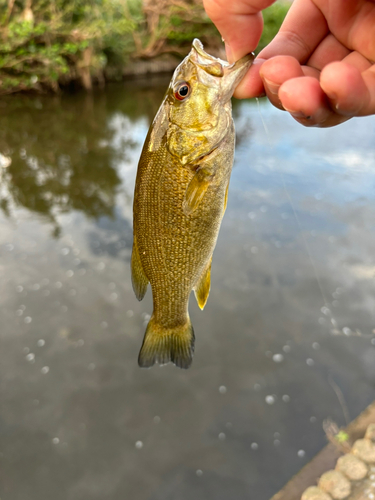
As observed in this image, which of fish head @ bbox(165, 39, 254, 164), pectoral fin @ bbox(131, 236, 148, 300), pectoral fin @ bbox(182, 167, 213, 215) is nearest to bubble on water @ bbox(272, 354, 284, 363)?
pectoral fin @ bbox(131, 236, 148, 300)

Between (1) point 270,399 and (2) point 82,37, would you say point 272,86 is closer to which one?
(1) point 270,399

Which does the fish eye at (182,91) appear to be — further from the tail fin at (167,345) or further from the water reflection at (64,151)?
the water reflection at (64,151)

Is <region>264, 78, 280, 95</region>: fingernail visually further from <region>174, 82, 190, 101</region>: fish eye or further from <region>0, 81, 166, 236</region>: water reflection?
<region>0, 81, 166, 236</region>: water reflection

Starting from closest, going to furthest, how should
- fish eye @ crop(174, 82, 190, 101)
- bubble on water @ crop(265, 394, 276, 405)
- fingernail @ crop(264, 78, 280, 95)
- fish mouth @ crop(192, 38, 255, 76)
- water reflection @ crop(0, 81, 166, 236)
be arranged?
fingernail @ crop(264, 78, 280, 95) → fish mouth @ crop(192, 38, 255, 76) → fish eye @ crop(174, 82, 190, 101) → bubble on water @ crop(265, 394, 276, 405) → water reflection @ crop(0, 81, 166, 236)

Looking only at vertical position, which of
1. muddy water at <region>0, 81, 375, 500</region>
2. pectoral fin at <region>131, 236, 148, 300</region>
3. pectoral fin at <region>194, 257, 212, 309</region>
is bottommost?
muddy water at <region>0, 81, 375, 500</region>

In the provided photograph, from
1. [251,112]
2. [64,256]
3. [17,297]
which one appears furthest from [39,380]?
[251,112]

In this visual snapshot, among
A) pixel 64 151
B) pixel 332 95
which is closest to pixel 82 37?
pixel 64 151

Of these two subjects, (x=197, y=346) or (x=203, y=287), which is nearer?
(x=203, y=287)
